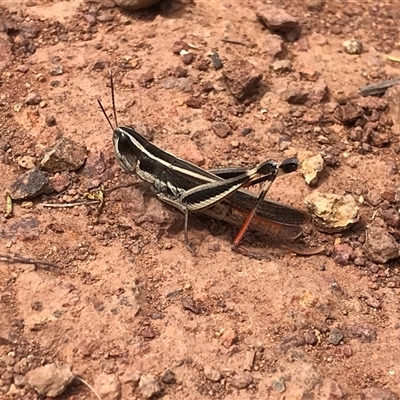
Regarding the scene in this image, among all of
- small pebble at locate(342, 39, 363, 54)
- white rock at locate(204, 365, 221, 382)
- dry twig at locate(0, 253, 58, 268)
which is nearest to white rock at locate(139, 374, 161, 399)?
white rock at locate(204, 365, 221, 382)

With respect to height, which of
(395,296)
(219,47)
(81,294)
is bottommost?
(395,296)

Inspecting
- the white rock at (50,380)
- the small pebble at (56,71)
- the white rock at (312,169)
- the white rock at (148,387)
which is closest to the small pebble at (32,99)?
the small pebble at (56,71)

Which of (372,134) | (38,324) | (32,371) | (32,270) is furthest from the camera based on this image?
(372,134)

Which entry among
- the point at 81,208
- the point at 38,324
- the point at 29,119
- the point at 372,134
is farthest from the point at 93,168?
the point at 372,134

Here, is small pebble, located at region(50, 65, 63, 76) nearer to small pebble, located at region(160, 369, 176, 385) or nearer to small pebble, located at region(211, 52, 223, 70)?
small pebble, located at region(211, 52, 223, 70)

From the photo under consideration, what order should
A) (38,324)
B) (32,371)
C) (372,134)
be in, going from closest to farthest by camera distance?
(32,371), (38,324), (372,134)

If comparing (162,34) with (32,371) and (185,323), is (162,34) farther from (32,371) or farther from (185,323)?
(32,371)

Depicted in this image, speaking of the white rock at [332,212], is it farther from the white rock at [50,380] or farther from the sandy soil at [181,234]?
the white rock at [50,380]
